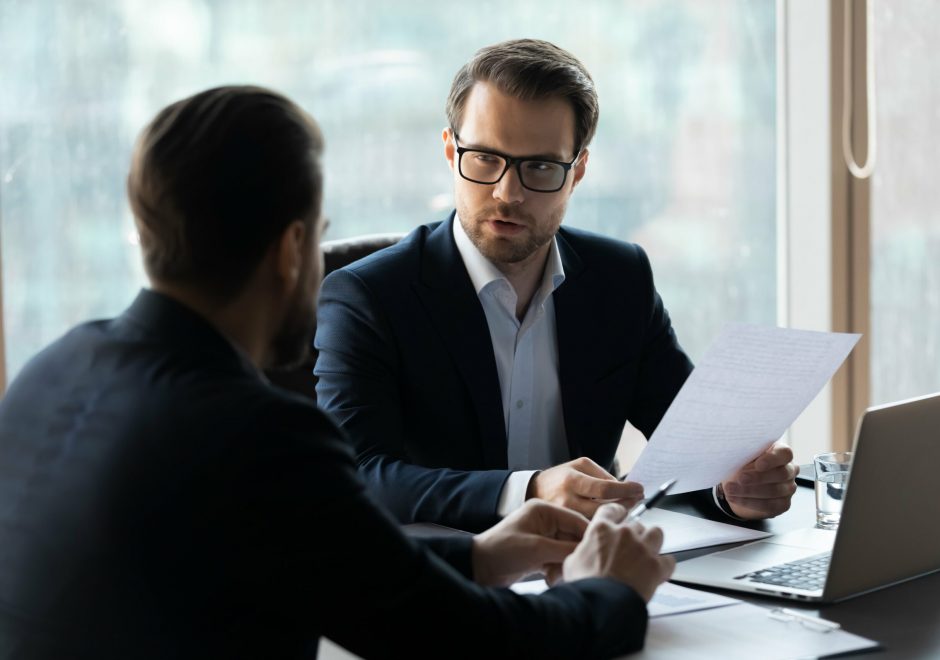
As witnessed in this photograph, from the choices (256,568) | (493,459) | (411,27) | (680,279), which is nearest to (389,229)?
(411,27)

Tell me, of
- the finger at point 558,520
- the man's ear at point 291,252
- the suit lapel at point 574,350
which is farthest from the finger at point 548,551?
the suit lapel at point 574,350

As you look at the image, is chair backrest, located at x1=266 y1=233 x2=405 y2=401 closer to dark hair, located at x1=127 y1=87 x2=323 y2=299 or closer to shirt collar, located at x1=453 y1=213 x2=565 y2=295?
shirt collar, located at x1=453 y1=213 x2=565 y2=295

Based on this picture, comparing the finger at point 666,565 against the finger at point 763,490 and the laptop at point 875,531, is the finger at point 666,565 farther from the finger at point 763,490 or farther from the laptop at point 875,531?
the finger at point 763,490

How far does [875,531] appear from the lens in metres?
1.35

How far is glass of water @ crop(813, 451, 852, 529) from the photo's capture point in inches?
64.6

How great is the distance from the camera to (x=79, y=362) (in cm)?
109

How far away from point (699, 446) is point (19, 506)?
2.89ft

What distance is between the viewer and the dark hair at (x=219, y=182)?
106 centimetres

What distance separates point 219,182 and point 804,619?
76cm

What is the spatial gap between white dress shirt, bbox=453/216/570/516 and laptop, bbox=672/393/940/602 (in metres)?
0.61

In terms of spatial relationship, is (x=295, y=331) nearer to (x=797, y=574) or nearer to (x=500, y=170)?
A: (x=797, y=574)

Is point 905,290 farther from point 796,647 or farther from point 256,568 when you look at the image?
point 256,568

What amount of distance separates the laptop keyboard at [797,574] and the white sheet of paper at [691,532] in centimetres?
13

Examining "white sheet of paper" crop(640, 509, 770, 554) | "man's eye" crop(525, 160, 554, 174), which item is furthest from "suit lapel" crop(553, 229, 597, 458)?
"white sheet of paper" crop(640, 509, 770, 554)
